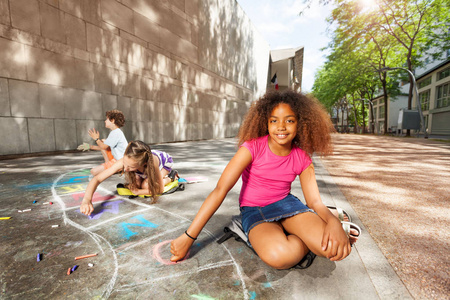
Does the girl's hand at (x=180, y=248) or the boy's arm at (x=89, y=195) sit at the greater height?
the boy's arm at (x=89, y=195)

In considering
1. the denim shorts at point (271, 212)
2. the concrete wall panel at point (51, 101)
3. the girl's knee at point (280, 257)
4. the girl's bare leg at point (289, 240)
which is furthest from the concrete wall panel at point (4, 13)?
the girl's knee at point (280, 257)

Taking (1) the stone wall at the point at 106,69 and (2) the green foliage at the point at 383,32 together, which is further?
(2) the green foliage at the point at 383,32

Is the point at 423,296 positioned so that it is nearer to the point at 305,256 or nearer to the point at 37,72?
the point at 305,256

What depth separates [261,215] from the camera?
1.84 metres

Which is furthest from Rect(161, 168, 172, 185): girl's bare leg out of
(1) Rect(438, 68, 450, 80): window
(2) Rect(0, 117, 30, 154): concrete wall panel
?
(1) Rect(438, 68, 450, 80): window

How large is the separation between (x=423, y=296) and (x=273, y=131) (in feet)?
4.31

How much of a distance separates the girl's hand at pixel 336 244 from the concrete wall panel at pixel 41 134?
762 cm

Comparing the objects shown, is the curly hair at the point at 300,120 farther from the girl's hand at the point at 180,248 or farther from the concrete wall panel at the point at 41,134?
the concrete wall panel at the point at 41,134

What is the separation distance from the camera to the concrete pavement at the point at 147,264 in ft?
4.43

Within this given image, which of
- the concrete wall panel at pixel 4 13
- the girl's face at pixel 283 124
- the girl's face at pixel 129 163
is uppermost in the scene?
the concrete wall panel at pixel 4 13

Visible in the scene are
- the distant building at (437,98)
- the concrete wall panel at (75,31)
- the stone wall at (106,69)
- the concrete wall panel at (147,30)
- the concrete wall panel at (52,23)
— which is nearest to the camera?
the stone wall at (106,69)

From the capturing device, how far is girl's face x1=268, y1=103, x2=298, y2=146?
180 cm

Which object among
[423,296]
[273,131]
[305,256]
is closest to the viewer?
[423,296]

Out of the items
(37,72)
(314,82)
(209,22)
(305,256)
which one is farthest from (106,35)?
(314,82)
